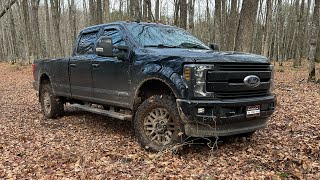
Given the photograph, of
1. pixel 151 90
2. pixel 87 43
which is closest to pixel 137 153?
pixel 151 90

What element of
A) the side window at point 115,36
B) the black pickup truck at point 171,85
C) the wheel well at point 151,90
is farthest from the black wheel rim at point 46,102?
the wheel well at point 151,90

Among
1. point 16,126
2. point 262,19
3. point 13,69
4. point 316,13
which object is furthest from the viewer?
point 262,19

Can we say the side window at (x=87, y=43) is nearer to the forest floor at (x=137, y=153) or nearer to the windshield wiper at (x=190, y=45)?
the forest floor at (x=137, y=153)

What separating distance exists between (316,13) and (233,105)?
1169 cm

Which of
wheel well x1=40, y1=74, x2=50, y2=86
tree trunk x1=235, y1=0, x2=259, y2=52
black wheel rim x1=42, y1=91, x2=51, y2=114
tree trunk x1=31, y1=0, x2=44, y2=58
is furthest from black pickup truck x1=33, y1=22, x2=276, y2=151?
tree trunk x1=31, y1=0, x2=44, y2=58

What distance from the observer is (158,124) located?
17.0 feet

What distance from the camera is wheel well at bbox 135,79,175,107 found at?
5.30m

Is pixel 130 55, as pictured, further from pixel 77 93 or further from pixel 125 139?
pixel 77 93

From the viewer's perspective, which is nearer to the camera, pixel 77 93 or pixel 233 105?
pixel 233 105

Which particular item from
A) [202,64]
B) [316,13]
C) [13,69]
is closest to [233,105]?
[202,64]

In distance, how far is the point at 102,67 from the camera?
625 centimetres

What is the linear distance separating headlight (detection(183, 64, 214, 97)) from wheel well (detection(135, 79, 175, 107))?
2.06 feet

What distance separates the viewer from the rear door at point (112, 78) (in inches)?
229

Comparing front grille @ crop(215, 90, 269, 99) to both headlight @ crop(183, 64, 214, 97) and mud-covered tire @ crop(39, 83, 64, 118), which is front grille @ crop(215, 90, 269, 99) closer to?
headlight @ crop(183, 64, 214, 97)
